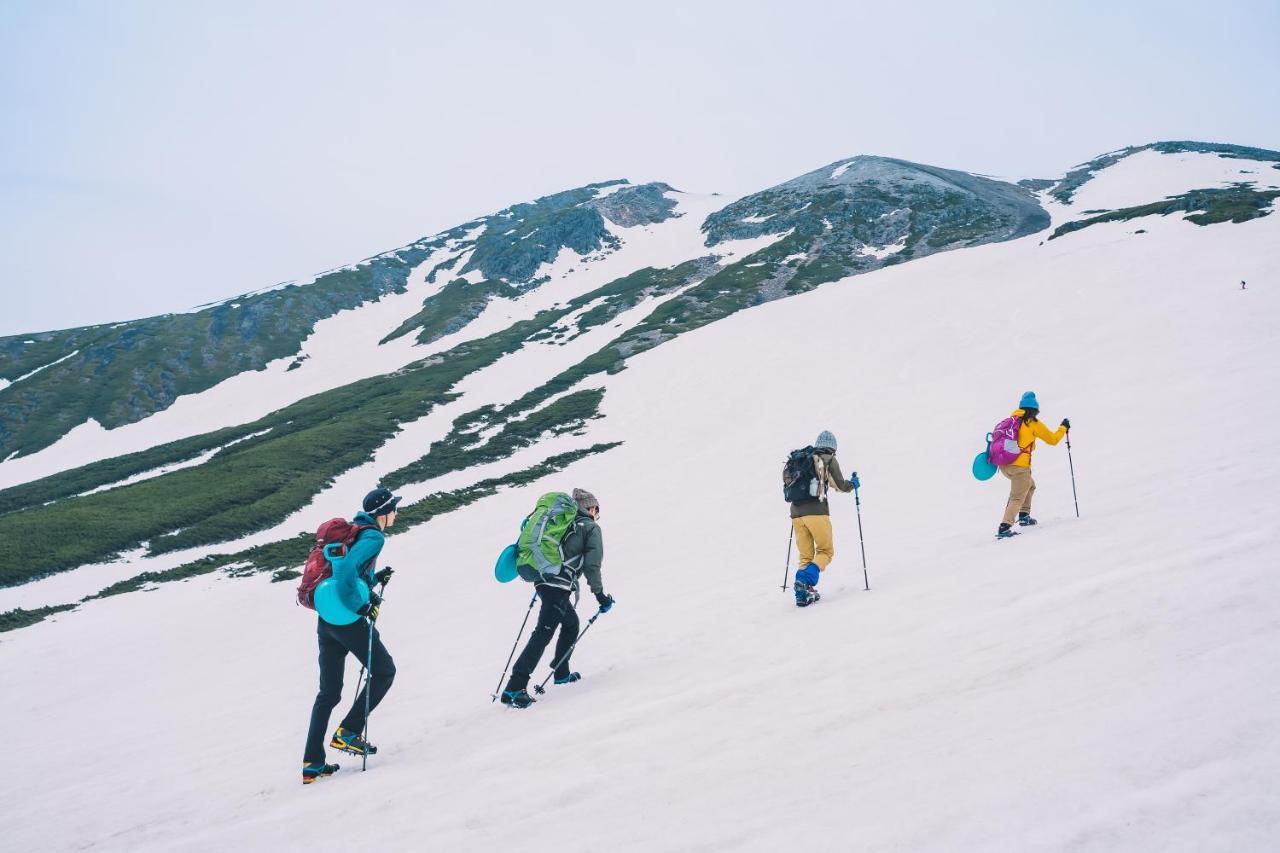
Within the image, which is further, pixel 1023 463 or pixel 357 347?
pixel 357 347

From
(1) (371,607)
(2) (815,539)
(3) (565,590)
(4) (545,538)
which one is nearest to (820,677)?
(3) (565,590)

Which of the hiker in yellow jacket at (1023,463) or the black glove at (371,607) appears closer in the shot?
the black glove at (371,607)

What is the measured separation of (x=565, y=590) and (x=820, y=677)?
3230mm

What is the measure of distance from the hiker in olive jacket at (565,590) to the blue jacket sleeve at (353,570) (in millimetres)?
2098

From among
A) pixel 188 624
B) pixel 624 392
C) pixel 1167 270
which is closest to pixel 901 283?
pixel 1167 270

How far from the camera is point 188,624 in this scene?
64.6ft

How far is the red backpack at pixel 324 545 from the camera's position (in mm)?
7188

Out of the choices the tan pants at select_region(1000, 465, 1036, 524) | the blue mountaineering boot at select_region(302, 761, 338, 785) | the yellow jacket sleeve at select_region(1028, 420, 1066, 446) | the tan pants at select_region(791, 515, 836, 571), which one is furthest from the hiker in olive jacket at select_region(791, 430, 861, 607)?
the blue mountaineering boot at select_region(302, 761, 338, 785)

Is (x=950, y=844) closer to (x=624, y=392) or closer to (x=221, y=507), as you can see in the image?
(x=624, y=392)

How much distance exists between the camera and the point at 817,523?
9875 millimetres

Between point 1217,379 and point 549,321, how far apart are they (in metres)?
74.1

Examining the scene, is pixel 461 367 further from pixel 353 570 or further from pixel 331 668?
pixel 353 570

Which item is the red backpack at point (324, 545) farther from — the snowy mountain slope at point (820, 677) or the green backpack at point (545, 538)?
the snowy mountain slope at point (820, 677)

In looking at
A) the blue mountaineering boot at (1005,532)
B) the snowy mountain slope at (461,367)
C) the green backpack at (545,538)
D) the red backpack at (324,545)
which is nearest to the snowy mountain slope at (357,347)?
the snowy mountain slope at (461,367)
